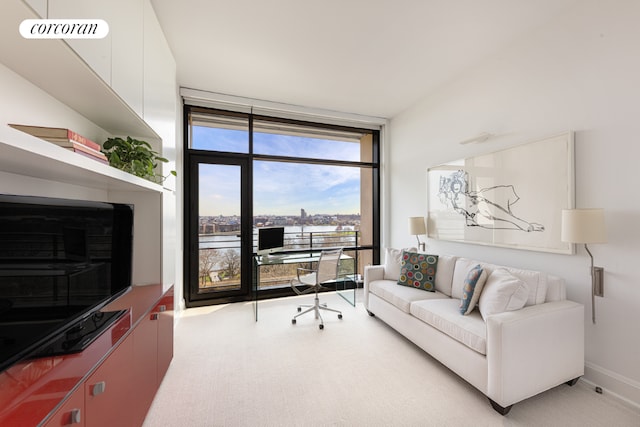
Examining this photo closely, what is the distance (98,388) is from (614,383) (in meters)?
3.24

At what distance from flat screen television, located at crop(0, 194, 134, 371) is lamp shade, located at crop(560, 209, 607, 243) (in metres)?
3.06

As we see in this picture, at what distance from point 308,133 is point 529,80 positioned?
2.98 m

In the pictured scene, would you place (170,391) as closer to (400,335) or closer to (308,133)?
(400,335)

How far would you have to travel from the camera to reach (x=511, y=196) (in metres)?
2.58

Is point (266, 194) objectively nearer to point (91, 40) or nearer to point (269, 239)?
point (269, 239)

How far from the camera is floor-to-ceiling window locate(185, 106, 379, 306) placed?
3.74 meters

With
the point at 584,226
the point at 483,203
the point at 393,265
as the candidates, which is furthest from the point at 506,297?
the point at 393,265

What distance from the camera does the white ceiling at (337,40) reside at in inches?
85.0

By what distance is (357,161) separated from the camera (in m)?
4.60

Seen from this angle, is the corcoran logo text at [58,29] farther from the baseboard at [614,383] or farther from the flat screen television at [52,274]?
the baseboard at [614,383]

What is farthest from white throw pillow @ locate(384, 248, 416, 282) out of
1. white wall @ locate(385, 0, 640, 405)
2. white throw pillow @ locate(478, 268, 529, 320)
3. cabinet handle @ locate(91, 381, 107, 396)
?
cabinet handle @ locate(91, 381, 107, 396)

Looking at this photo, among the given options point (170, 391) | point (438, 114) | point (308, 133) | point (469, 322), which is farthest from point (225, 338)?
point (438, 114)

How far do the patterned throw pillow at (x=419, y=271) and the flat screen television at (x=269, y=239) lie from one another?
1.84 meters

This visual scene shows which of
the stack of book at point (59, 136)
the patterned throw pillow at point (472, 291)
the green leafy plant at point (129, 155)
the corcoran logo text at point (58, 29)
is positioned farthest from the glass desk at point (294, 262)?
the corcoran logo text at point (58, 29)
